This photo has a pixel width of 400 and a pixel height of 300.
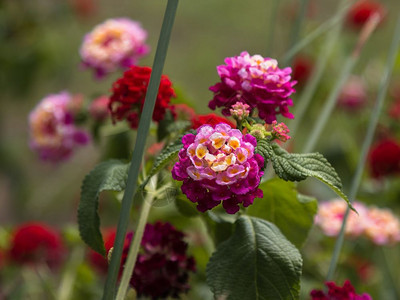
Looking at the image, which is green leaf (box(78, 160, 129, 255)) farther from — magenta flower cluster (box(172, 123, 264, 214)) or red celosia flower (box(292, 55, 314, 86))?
red celosia flower (box(292, 55, 314, 86))

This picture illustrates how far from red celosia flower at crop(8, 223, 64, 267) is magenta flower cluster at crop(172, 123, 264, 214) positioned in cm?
47

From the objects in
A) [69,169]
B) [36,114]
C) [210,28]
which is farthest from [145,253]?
[210,28]

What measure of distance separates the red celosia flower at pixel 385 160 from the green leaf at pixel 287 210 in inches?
18.0

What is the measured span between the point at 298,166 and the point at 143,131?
95 millimetres

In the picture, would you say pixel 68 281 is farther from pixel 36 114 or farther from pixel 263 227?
pixel 263 227

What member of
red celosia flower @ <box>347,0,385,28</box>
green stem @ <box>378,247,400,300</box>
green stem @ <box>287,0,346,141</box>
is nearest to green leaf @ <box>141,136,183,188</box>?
green stem @ <box>287,0,346,141</box>

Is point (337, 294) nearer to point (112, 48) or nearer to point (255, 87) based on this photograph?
point (255, 87)

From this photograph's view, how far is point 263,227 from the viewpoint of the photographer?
402 mm

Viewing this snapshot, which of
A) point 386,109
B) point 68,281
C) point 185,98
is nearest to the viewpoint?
point 185,98

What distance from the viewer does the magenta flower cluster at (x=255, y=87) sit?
0.39 m

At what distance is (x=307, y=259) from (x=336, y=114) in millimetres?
459

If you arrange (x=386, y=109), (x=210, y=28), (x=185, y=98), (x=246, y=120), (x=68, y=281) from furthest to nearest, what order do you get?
(x=210, y=28)
(x=386, y=109)
(x=68, y=281)
(x=185, y=98)
(x=246, y=120)

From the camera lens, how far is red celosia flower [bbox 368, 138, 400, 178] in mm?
873

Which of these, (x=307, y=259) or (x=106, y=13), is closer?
(x=307, y=259)
